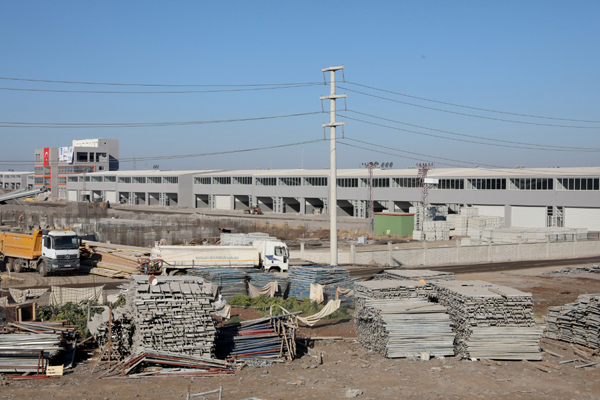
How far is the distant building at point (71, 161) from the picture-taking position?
150 metres

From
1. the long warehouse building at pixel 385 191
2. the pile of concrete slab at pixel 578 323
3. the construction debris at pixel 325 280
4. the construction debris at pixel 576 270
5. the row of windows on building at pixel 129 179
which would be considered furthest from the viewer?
the row of windows on building at pixel 129 179

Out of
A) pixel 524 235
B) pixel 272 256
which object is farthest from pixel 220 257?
pixel 524 235

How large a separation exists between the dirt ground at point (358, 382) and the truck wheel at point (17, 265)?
78.0 feet

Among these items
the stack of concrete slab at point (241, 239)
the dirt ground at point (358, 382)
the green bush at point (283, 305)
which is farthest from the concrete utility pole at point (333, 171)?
the dirt ground at point (358, 382)

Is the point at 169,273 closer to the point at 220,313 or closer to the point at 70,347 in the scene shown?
the point at 220,313

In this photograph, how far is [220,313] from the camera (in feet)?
70.3

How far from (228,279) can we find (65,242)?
13485 mm

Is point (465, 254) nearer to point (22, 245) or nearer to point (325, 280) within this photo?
point (325, 280)

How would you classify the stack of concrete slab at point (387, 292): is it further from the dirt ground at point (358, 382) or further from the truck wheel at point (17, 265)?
the truck wheel at point (17, 265)

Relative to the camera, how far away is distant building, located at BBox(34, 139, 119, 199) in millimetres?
150500

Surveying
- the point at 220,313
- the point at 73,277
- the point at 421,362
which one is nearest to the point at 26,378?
the point at 220,313

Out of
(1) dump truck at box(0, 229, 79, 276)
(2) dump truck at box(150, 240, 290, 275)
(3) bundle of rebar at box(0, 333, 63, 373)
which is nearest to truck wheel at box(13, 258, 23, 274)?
(1) dump truck at box(0, 229, 79, 276)

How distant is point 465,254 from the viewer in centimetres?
4628

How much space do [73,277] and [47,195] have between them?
400 ft
